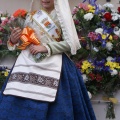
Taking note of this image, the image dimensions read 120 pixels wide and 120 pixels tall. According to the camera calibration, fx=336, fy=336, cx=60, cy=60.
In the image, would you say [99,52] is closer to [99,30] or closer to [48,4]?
[99,30]

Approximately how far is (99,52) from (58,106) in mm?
976

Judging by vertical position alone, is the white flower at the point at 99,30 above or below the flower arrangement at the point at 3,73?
above

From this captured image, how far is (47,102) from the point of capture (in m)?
2.30

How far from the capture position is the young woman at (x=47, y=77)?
2.30 m

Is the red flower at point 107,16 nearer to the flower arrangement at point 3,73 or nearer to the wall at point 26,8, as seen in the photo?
the wall at point 26,8

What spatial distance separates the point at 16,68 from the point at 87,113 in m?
0.62

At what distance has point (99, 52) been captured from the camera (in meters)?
3.12

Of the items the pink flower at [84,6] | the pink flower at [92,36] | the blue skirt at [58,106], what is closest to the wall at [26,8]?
the pink flower at [84,6]

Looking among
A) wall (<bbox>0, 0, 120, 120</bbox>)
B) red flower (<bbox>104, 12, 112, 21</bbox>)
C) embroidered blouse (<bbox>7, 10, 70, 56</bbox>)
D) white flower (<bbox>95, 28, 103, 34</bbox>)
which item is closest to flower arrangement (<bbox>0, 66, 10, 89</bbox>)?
wall (<bbox>0, 0, 120, 120</bbox>)

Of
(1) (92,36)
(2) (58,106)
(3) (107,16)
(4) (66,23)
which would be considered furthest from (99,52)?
(2) (58,106)

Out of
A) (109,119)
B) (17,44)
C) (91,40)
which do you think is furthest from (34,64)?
(109,119)

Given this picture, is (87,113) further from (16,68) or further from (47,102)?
(16,68)

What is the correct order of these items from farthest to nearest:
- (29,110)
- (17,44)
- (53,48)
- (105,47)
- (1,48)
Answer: (1,48) → (105,47) → (17,44) → (53,48) → (29,110)

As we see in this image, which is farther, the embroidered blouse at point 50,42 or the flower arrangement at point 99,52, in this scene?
the flower arrangement at point 99,52
